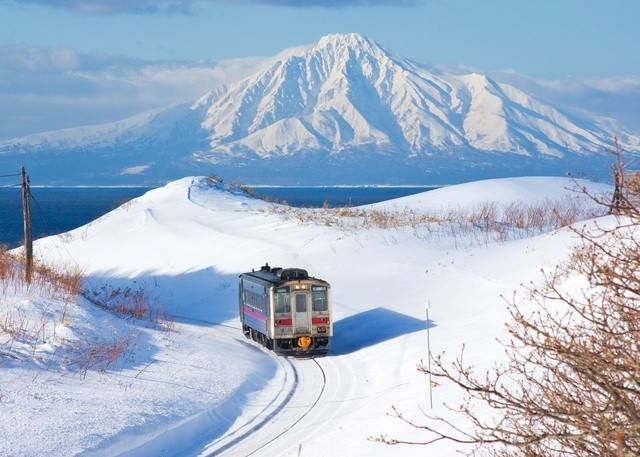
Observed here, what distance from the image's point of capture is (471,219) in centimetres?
4934

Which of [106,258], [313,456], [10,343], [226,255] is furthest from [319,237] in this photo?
[313,456]

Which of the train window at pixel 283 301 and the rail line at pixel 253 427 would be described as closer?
the rail line at pixel 253 427

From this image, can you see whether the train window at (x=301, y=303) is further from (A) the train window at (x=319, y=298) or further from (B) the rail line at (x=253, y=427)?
(B) the rail line at (x=253, y=427)

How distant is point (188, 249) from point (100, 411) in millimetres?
32180

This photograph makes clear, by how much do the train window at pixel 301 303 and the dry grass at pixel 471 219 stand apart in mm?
15732

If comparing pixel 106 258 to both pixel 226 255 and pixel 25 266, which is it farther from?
pixel 25 266

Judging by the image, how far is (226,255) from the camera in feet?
161

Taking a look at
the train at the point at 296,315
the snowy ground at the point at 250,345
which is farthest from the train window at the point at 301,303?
the snowy ground at the point at 250,345

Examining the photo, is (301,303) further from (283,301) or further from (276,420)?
(276,420)

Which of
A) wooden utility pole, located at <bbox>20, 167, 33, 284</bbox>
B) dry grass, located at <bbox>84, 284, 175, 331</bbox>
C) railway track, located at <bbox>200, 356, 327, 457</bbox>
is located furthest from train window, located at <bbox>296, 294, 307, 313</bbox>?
wooden utility pole, located at <bbox>20, 167, 33, 284</bbox>

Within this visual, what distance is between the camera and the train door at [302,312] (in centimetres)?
2989

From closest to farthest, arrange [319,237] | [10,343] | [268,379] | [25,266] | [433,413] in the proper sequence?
1. [433,413]
2. [10,343]
3. [268,379]
4. [25,266]
5. [319,237]

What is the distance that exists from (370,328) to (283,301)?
545 cm

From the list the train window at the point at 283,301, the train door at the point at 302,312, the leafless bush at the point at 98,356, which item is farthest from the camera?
the train window at the point at 283,301
